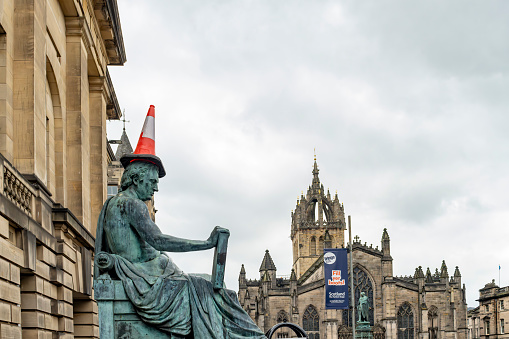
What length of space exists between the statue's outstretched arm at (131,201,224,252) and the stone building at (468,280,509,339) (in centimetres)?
6724

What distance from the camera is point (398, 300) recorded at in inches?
3108

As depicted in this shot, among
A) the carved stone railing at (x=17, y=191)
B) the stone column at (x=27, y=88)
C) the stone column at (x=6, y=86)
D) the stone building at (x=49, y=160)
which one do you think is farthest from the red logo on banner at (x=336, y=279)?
the stone column at (x=6, y=86)

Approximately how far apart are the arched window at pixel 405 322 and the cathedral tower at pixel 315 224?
24699 millimetres

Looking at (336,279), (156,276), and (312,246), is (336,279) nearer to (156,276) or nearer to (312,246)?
(156,276)

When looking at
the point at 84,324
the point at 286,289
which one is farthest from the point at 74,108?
the point at 286,289

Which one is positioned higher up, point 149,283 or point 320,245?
point 320,245

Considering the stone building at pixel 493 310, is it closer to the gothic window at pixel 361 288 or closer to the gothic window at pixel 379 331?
the gothic window at pixel 379 331

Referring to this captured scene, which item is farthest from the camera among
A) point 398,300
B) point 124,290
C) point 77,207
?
point 398,300

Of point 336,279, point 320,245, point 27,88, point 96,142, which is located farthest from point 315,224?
point 27,88

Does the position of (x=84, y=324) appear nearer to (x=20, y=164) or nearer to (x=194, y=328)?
(x=20, y=164)

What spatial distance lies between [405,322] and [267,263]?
1775cm

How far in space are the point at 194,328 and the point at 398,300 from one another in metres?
75.0

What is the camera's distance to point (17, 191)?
40.0ft

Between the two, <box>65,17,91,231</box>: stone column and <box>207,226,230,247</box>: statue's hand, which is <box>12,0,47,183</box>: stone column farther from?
<box>207,226,230,247</box>: statue's hand
